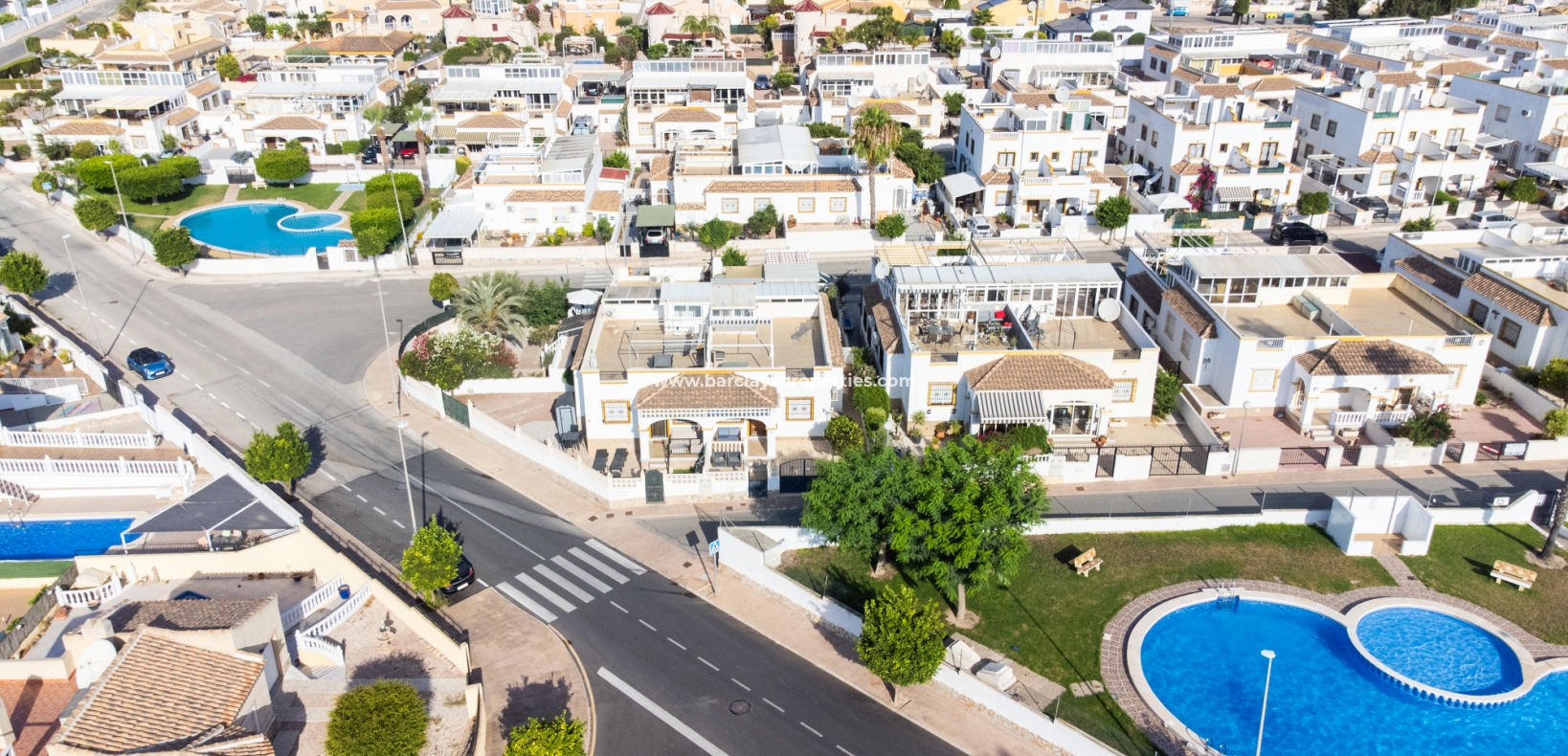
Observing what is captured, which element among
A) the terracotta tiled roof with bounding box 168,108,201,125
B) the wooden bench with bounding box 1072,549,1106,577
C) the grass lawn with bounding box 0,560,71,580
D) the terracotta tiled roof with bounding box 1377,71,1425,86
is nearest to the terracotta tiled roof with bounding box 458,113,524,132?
the terracotta tiled roof with bounding box 168,108,201,125

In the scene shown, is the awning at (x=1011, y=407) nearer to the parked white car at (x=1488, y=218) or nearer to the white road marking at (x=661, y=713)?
the white road marking at (x=661, y=713)

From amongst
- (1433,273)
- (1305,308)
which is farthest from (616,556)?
(1433,273)

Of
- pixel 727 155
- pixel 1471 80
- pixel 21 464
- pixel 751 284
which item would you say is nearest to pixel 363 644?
pixel 21 464

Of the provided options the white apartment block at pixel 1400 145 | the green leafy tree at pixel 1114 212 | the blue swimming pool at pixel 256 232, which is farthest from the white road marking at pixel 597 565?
the white apartment block at pixel 1400 145

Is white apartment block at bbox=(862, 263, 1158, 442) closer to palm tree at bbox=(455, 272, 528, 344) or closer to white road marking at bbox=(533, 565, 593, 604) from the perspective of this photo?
white road marking at bbox=(533, 565, 593, 604)

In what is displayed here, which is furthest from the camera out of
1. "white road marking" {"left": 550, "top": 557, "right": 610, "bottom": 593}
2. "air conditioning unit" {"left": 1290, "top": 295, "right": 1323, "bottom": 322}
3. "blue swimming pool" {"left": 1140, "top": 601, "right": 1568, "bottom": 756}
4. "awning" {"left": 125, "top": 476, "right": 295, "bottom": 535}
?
"air conditioning unit" {"left": 1290, "top": 295, "right": 1323, "bottom": 322}
